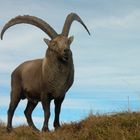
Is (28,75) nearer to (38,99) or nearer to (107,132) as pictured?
(38,99)

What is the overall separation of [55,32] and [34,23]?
0.77 m

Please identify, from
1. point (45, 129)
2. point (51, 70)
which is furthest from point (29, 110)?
point (51, 70)

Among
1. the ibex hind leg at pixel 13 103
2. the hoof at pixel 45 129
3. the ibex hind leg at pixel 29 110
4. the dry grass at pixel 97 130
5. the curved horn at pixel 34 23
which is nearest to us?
the dry grass at pixel 97 130

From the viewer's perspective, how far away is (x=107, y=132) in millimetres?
11164

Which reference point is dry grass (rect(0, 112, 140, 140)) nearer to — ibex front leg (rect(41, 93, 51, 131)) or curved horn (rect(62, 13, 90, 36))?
ibex front leg (rect(41, 93, 51, 131))

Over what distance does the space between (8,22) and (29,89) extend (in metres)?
1.98

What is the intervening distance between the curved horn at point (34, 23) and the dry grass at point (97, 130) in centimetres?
246

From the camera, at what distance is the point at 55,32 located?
14.2 metres

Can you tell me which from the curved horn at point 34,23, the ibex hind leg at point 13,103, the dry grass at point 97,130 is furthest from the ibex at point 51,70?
the dry grass at point 97,130

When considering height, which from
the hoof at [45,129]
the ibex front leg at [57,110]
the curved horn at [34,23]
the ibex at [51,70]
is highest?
the curved horn at [34,23]

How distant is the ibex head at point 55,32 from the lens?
13.6m

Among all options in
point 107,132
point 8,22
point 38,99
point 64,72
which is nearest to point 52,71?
point 64,72

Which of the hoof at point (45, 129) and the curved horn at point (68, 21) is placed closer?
the hoof at point (45, 129)

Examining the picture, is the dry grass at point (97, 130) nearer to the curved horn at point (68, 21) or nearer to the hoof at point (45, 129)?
the hoof at point (45, 129)
